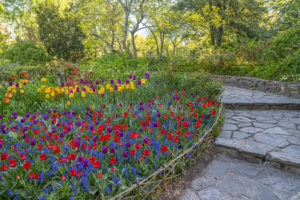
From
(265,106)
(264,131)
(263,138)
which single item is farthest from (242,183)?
(265,106)

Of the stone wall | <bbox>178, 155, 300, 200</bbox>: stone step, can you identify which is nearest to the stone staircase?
<bbox>178, 155, 300, 200</bbox>: stone step

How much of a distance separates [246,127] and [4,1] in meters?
20.5

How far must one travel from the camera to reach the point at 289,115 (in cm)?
382

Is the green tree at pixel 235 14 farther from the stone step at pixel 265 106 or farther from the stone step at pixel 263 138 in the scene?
the stone step at pixel 263 138

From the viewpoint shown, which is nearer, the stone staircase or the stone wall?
the stone staircase

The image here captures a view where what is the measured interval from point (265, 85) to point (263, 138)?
3362 millimetres

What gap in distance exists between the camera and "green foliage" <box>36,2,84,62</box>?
13156mm

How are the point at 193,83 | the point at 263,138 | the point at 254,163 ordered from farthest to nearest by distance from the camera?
the point at 193,83 → the point at 263,138 → the point at 254,163

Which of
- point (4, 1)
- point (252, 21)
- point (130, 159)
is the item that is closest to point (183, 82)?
point (130, 159)

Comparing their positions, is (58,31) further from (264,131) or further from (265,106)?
(264,131)

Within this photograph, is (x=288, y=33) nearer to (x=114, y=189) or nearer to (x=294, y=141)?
(x=294, y=141)

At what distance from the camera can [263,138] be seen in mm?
2754

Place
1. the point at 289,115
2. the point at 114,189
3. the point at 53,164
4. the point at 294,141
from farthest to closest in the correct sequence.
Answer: the point at 289,115
the point at 294,141
the point at 53,164
the point at 114,189

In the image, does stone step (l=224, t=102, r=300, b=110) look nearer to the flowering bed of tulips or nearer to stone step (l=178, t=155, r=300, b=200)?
the flowering bed of tulips
